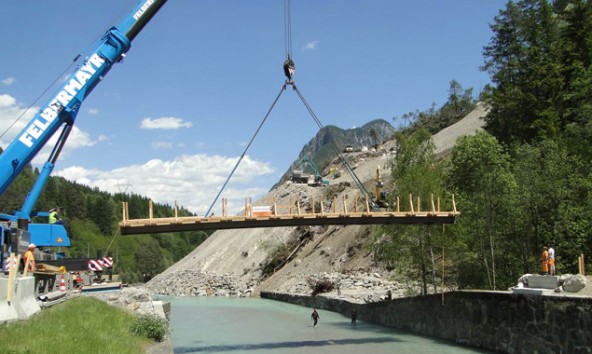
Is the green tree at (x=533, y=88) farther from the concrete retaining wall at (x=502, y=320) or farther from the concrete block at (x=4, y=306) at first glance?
the concrete block at (x=4, y=306)

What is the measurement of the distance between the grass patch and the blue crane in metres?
4.67

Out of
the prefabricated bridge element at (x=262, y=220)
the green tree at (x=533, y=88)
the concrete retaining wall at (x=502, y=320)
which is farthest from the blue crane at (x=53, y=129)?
the green tree at (x=533, y=88)

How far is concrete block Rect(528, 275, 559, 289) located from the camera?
20078 millimetres

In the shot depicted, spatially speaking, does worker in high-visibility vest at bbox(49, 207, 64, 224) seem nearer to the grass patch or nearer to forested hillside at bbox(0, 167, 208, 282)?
the grass patch

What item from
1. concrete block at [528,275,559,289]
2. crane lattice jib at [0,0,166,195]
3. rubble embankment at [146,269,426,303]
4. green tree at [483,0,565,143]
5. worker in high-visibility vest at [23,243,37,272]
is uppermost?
green tree at [483,0,565,143]

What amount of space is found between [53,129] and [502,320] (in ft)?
62.7

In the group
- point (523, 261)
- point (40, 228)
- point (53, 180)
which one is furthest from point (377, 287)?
point (53, 180)

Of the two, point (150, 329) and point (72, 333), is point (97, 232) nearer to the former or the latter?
point (150, 329)

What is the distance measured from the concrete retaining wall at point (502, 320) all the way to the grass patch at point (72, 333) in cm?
1326

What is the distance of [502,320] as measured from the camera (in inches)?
854

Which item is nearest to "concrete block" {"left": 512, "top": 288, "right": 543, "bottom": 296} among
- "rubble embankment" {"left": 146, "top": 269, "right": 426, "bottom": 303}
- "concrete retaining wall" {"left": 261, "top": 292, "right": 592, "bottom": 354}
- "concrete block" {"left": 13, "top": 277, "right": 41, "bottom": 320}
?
"concrete retaining wall" {"left": 261, "top": 292, "right": 592, "bottom": 354}

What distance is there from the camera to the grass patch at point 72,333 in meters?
11.1

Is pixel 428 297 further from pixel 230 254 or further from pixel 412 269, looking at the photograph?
pixel 230 254

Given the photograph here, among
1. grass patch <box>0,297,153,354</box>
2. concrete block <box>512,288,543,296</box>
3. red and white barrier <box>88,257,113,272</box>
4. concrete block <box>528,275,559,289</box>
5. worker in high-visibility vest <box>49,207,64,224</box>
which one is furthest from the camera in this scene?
red and white barrier <box>88,257,113,272</box>
